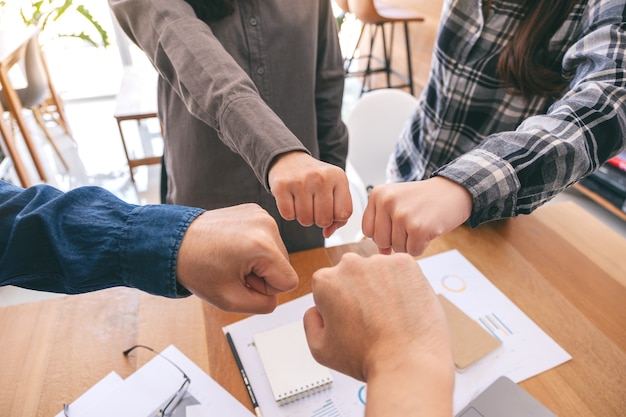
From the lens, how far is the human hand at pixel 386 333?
379mm

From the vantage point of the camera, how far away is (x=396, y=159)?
1239 mm

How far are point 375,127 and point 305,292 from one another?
0.93 m

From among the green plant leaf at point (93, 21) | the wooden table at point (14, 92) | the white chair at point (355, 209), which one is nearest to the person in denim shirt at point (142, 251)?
the white chair at point (355, 209)

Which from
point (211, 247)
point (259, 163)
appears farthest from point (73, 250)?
point (259, 163)

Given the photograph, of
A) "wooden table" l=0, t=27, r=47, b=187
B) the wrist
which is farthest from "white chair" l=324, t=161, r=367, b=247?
"wooden table" l=0, t=27, r=47, b=187

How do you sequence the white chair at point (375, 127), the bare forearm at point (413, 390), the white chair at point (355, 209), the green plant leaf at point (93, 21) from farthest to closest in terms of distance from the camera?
the green plant leaf at point (93, 21)
the white chair at point (375, 127)
the white chair at point (355, 209)
the bare forearm at point (413, 390)

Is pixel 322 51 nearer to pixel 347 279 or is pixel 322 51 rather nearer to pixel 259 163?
pixel 259 163

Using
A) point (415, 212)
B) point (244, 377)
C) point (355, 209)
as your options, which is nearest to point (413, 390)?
point (415, 212)

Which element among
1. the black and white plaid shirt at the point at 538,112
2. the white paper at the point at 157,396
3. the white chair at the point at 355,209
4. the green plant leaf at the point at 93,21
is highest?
the black and white plaid shirt at the point at 538,112

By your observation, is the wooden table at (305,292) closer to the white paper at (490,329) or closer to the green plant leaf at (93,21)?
the white paper at (490,329)

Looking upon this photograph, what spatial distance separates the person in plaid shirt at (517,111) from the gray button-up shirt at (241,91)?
0.71 ft

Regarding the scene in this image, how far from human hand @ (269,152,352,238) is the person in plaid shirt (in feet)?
0.16

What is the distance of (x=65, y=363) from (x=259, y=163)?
463 millimetres

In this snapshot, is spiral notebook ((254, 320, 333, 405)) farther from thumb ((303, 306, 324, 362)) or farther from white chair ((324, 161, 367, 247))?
white chair ((324, 161, 367, 247))
